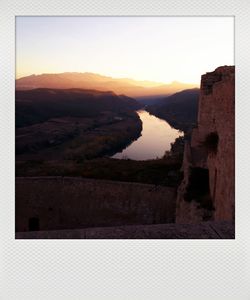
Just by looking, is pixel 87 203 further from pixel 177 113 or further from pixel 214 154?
pixel 177 113

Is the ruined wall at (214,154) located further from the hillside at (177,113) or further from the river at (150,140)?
the river at (150,140)

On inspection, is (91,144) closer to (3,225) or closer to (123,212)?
(123,212)

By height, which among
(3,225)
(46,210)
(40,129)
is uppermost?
(40,129)

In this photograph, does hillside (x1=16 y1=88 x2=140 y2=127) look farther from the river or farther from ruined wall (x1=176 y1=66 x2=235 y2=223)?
ruined wall (x1=176 y1=66 x2=235 y2=223)

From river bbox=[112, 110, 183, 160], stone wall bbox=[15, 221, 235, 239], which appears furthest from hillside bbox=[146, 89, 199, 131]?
stone wall bbox=[15, 221, 235, 239]
